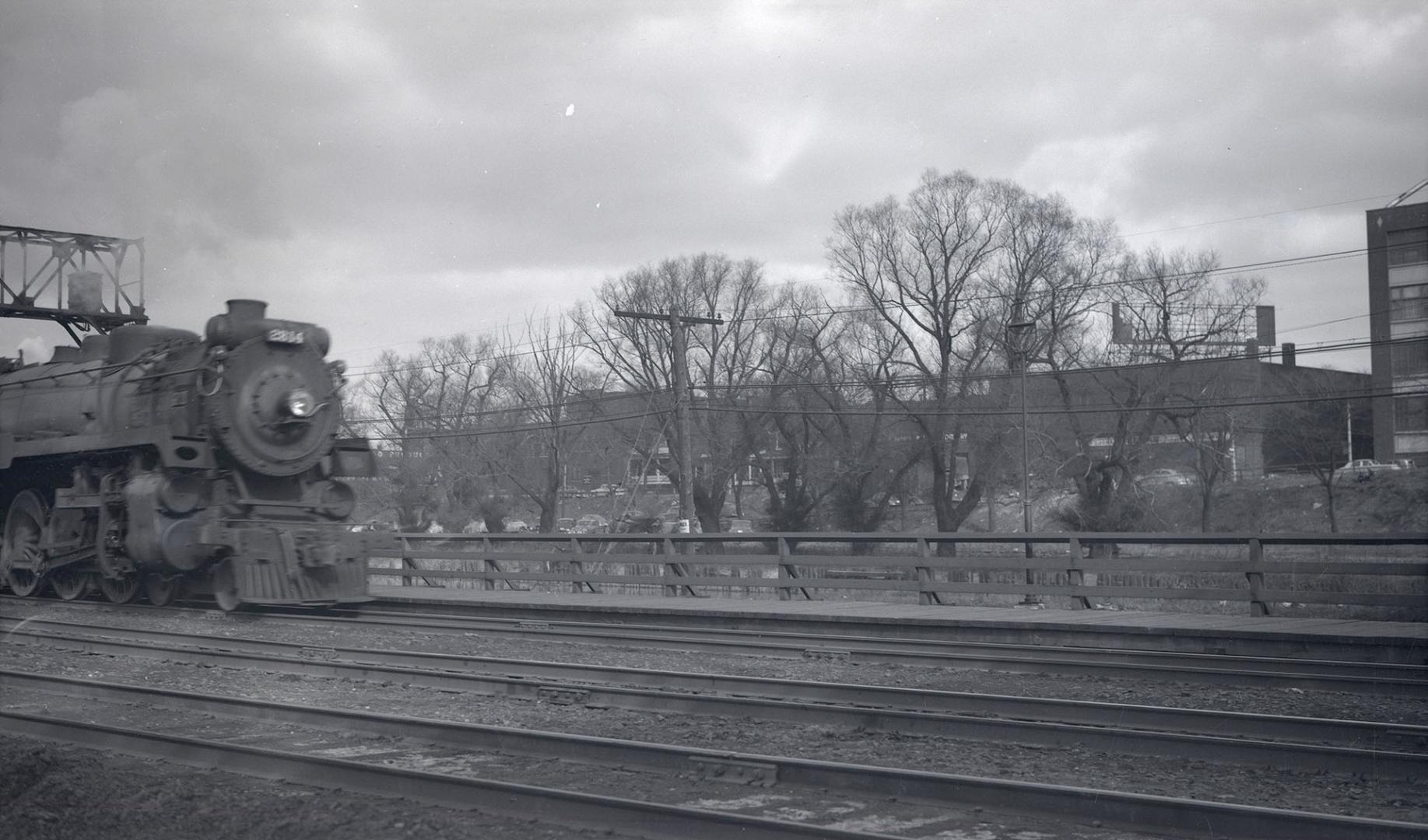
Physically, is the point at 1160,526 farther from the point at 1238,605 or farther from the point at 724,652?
the point at 724,652

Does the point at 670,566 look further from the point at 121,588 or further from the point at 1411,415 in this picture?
the point at 1411,415

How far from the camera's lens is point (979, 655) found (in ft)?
35.9

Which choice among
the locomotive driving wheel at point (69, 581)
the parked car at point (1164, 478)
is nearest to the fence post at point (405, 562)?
the locomotive driving wheel at point (69, 581)

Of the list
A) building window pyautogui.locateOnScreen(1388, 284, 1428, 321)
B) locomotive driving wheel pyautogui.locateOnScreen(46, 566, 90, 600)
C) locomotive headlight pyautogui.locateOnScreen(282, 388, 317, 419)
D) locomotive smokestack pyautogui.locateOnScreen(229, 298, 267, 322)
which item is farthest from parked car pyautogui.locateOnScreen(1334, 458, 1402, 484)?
locomotive driving wheel pyautogui.locateOnScreen(46, 566, 90, 600)

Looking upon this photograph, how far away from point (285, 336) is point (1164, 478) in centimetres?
3246

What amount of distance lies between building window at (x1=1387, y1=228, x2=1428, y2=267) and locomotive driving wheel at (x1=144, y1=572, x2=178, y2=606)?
104 feet

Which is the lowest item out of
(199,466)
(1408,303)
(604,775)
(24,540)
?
(604,775)

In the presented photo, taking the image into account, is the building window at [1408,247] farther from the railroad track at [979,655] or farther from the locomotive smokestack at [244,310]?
the locomotive smokestack at [244,310]

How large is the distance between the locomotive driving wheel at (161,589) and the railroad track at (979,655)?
2.14 m

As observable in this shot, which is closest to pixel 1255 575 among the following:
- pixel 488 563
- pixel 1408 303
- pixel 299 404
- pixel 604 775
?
pixel 604 775

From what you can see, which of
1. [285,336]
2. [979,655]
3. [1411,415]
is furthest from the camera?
[1411,415]

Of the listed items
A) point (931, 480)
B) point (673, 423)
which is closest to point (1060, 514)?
point (931, 480)

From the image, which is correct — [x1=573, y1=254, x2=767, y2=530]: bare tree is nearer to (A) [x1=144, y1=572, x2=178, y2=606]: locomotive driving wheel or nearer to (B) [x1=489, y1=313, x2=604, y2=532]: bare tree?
(B) [x1=489, y1=313, x2=604, y2=532]: bare tree

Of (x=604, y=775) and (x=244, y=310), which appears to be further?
(x=244, y=310)
